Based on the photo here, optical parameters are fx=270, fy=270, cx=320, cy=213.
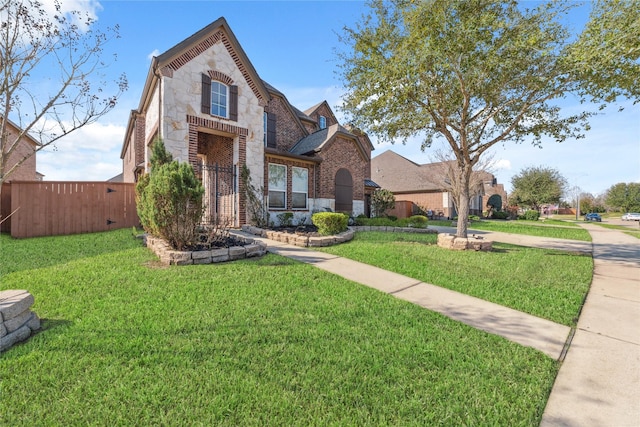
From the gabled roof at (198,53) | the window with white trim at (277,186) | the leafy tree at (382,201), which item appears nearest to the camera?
the gabled roof at (198,53)

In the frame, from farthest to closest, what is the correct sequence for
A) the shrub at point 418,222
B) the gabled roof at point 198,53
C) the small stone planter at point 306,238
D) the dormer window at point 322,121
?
1. the dormer window at point 322,121
2. the shrub at point 418,222
3. the gabled roof at point 198,53
4. the small stone planter at point 306,238

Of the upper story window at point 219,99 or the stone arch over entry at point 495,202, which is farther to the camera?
the stone arch over entry at point 495,202

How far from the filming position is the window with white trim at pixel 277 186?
1208 cm

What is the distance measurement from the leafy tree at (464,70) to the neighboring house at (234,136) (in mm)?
2726

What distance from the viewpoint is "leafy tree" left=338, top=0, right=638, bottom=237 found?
7.03 m

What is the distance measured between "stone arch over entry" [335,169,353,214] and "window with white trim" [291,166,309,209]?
1.76 m

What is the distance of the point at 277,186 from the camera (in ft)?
40.2

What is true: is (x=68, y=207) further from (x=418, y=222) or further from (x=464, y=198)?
(x=418, y=222)

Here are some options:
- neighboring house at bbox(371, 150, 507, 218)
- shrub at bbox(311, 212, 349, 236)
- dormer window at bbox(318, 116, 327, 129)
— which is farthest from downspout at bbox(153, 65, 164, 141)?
neighboring house at bbox(371, 150, 507, 218)

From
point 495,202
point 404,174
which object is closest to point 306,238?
point 404,174

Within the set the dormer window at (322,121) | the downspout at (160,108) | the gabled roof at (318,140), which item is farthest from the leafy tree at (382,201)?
the downspout at (160,108)

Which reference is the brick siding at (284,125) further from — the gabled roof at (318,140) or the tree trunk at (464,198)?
the tree trunk at (464,198)

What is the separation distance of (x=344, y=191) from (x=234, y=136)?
20.4 ft

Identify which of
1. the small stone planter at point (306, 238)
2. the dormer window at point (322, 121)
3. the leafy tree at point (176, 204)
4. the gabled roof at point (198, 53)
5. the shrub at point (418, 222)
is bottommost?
the small stone planter at point (306, 238)
